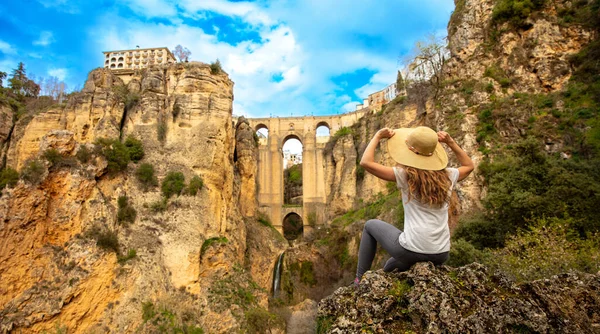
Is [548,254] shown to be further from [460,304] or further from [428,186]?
[460,304]

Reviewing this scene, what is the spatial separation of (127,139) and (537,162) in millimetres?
19011

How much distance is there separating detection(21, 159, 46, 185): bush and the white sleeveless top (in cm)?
1863

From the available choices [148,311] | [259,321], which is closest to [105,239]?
[148,311]

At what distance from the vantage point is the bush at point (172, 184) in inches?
819

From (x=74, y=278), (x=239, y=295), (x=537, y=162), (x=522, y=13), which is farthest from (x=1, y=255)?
(x=522, y=13)

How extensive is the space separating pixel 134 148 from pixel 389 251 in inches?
814

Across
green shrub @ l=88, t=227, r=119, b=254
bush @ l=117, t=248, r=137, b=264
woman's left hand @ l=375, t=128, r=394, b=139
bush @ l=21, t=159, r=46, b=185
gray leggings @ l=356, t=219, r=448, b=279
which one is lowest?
bush @ l=117, t=248, r=137, b=264

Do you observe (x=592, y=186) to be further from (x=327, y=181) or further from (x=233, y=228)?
(x=327, y=181)

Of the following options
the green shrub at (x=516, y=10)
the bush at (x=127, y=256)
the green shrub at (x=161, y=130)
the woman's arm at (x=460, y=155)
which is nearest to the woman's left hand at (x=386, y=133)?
the woman's arm at (x=460, y=155)

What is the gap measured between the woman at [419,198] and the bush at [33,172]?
1836 cm

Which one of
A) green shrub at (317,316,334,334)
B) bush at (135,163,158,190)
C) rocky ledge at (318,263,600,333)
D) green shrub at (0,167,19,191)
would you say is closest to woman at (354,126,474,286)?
rocky ledge at (318,263,600,333)

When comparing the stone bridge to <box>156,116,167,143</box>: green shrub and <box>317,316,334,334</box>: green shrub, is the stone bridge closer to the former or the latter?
<box>156,116,167,143</box>: green shrub

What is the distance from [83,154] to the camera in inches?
782

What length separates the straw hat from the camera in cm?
338
